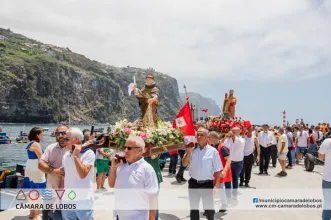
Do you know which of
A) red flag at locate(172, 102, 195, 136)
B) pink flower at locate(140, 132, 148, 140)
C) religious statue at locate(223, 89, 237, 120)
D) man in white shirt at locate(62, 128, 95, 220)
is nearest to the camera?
man in white shirt at locate(62, 128, 95, 220)

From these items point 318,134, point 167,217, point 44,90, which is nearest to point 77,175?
point 167,217

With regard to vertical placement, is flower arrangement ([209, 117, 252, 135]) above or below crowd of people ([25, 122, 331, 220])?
above

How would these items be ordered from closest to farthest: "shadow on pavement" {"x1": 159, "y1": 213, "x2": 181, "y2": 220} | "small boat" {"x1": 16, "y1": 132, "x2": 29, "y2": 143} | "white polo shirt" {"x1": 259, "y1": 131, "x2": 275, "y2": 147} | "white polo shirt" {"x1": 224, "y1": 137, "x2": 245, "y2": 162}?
"shadow on pavement" {"x1": 159, "y1": 213, "x2": 181, "y2": 220}, "white polo shirt" {"x1": 224, "y1": 137, "x2": 245, "y2": 162}, "white polo shirt" {"x1": 259, "y1": 131, "x2": 275, "y2": 147}, "small boat" {"x1": 16, "y1": 132, "x2": 29, "y2": 143}

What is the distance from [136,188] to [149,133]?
270 cm

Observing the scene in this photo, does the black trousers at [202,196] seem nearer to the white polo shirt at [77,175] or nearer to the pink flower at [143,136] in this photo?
the pink flower at [143,136]

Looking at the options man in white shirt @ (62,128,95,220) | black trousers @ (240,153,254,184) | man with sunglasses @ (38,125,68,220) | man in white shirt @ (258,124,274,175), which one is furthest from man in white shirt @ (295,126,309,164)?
man in white shirt @ (62,128,95,220)

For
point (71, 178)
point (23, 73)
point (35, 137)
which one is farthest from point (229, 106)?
point (23, 73)

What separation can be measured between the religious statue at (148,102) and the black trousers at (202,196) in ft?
6.36

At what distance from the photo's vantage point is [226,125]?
9.41 meters

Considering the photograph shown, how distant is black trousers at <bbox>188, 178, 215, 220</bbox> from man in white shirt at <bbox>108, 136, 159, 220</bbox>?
2.20 metres

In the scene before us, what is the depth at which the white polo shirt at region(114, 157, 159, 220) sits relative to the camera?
151 inches

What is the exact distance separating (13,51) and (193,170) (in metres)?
181

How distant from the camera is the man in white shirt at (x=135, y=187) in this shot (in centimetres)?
385

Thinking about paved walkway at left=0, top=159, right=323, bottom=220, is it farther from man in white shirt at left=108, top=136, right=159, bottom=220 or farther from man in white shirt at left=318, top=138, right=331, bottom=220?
man in white shirt at left=108, top=136, right=159, bottom=220
